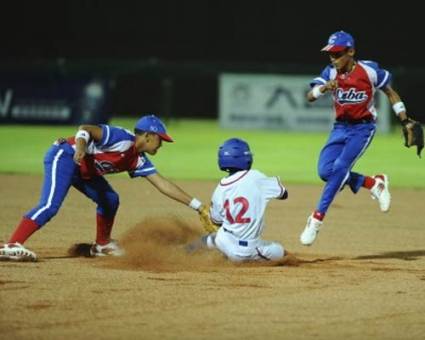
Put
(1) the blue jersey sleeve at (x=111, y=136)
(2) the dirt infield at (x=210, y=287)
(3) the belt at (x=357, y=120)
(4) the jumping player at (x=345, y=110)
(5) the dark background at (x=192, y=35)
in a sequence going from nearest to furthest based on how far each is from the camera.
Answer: (2) the dirt infield at (x=210, y=287) → (1) the blue jersey sleeve at (x=111, y=136) → (4) the jumping player at (x=345, y=110) → (3) the belt at (x=357, y=120) → (5) the dark background at (x=192, y=35)

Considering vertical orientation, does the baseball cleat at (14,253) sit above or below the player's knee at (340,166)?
below

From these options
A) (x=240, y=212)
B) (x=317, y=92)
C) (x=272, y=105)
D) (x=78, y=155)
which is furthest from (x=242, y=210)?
Answer: (x=272, y=105)

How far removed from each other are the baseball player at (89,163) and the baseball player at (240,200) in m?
0.49

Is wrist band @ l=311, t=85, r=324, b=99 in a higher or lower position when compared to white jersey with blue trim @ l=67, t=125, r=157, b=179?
higher

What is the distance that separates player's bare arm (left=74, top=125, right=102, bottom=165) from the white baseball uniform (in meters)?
1.12

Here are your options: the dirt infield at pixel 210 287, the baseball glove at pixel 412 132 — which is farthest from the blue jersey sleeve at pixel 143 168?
the baseball glove at pixel 412 132

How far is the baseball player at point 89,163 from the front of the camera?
8766mm

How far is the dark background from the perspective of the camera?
31000 millimetres

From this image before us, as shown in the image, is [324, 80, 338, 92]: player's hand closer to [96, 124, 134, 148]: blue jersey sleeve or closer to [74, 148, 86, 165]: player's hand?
[96, 124, 134, 148]: blue jersey sleeve

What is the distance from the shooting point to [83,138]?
28.1 ft

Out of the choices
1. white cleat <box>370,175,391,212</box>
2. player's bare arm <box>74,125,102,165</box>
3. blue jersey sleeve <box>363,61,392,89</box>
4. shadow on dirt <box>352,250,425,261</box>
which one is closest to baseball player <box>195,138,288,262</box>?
player's bare arm <box>74,125,102,165</box>

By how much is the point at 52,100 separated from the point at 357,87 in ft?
55.6

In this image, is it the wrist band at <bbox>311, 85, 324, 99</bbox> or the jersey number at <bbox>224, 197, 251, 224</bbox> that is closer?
the jersey number at <bbox>224, 197, 251, 224</bbox>

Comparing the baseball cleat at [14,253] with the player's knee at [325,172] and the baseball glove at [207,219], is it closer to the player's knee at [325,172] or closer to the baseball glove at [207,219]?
the baseball glove at [207,219]
